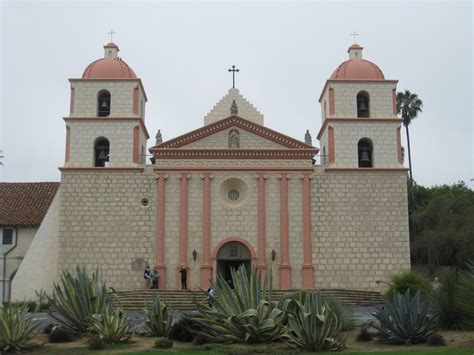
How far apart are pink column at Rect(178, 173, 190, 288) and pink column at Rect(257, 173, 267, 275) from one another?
132 inches

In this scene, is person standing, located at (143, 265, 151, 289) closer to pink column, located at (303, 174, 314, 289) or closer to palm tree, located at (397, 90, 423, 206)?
pink column, located at (303, 174, 314, 289)

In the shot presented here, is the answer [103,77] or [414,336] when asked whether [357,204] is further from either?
[414,336]

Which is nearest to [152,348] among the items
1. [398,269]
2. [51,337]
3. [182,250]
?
[51,337]

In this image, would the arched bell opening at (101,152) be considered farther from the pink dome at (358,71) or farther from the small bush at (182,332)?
the small bush at (182,332)

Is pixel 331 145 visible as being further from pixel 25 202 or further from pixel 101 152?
pixel 25 202

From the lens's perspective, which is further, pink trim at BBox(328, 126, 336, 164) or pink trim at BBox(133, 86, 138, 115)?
pink trim at BBox(133, 86, 138, 115)

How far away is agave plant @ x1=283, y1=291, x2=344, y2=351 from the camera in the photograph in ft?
44.9

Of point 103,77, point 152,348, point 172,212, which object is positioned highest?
point 103,77

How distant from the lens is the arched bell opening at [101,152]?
3117cm

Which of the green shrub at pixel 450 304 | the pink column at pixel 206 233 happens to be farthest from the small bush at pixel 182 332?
the pink column at pixel 206 233

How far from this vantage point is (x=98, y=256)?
2950 centimetres

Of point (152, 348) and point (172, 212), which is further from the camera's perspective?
point (172, 212)

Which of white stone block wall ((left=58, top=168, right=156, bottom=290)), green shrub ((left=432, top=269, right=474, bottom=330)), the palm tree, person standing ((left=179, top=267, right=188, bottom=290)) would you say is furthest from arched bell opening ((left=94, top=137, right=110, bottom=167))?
the palm tree

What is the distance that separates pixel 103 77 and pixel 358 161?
13.1 meters
